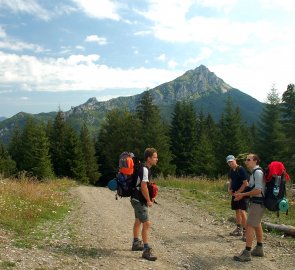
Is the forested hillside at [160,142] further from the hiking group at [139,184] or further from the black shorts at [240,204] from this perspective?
the hiking group at [139,184]

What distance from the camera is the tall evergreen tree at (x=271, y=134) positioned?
4681 centimetres

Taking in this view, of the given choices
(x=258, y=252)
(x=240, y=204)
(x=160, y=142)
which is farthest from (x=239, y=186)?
(x=160, y=142)

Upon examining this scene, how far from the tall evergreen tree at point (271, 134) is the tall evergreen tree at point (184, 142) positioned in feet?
30.5

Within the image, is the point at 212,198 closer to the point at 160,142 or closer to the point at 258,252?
the point at 258,252

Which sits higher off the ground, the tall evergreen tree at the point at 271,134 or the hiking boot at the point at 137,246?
the tall evergreen tree at the point at 271,134

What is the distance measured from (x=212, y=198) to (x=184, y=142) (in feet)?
107

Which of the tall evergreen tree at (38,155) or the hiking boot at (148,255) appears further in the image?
the tall evergreen tree at (38,155)

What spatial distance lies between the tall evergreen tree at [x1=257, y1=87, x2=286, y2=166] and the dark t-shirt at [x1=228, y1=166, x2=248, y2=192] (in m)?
36.5

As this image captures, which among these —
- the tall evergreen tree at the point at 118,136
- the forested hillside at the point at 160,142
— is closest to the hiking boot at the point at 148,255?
the forested hillside at the point at 160,142

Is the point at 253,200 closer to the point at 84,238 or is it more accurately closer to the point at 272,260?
the point at 272,260

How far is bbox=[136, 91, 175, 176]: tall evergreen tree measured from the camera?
46.1 m

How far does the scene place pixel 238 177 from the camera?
11.1m

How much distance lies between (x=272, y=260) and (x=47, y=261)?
5.49 metres

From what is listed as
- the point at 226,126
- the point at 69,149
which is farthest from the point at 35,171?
the point at 226,126
